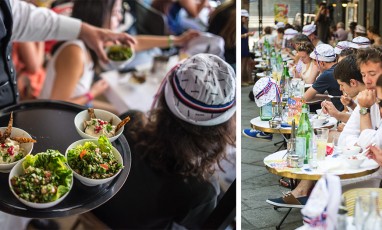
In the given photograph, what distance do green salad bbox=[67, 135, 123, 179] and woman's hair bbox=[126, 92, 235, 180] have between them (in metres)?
0.18

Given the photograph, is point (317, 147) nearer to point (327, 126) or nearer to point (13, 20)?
point (327, 126)

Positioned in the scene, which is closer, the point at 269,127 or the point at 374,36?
the point at 374,36

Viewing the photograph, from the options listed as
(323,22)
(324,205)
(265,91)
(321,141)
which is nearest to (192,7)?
(265,91)

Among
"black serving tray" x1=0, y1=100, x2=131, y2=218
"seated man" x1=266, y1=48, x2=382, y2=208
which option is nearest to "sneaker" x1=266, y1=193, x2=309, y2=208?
"seated man" x1=266, y1=48, x2=382, y2=208

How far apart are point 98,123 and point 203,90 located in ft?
2.12

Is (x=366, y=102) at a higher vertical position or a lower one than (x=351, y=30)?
lower

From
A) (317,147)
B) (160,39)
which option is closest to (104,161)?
(160,39)

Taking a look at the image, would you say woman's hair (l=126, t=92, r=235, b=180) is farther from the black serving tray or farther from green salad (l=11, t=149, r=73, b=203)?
green salad (l=11, t=149, r=73, b=203)

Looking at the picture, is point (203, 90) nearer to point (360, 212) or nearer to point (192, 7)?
point (192, 7)

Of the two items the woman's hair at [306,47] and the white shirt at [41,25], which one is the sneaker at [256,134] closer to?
the woman's hair at [306,47]

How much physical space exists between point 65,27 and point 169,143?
91cm

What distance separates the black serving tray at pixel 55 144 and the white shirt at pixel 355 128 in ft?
4.05

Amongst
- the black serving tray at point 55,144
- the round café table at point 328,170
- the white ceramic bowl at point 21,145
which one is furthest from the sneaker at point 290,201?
the white ceramic bowl at point 21,145

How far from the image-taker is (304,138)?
2.97 metres
